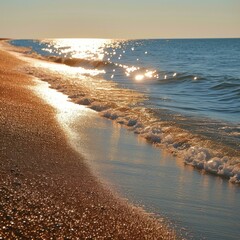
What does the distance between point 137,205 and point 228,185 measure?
80.7 inches

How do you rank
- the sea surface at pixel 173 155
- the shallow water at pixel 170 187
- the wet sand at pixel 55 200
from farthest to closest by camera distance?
the sea surface at pixel 173 155 → the shallow water at pixel 170 187 → the wet sand at pixel 55 200

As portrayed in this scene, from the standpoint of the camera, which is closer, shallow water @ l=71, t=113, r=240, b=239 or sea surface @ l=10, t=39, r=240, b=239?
shallow water @ l=71, t=113, r=240, b=239

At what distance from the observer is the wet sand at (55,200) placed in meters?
5.07

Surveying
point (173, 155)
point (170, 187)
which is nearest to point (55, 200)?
point (170, 187)

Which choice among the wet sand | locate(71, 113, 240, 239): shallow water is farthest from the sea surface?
the wet sand

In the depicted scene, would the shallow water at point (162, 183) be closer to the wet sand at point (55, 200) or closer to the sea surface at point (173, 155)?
the sea surface at point (173, 155)

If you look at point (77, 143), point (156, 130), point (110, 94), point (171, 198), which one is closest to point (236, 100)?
point (110, 94)

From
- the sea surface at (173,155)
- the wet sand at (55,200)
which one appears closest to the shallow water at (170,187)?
the sea surface at (173,155)

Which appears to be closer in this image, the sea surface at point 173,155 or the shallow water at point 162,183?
the shallow water at point 162,183

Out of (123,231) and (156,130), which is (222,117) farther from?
(123,231)

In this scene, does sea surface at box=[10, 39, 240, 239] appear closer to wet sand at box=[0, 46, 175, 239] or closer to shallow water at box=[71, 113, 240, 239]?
shallow water at box=[71, 113, 240, 239]

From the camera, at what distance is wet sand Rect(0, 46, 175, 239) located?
16.6ft

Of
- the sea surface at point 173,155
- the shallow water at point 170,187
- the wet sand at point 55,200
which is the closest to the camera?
the wet sand at point 55,200

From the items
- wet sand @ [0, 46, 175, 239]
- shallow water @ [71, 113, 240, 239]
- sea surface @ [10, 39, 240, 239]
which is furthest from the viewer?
sea surface @ [10, 39, 240, 239]
